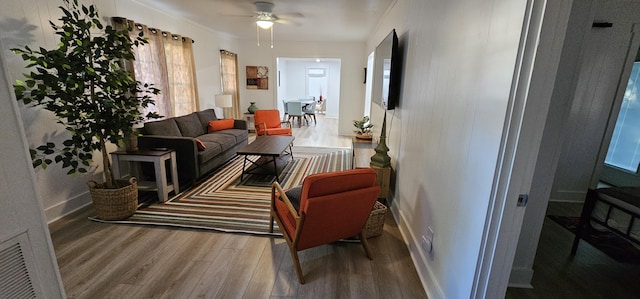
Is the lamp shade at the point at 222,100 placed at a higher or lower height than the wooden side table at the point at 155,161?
higher

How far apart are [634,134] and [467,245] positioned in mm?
4050

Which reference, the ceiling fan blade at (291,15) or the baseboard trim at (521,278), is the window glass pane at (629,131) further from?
the ceiling fan blade at (291,15)

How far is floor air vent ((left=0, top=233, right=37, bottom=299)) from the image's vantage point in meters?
1.09

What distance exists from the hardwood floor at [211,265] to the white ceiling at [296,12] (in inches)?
116

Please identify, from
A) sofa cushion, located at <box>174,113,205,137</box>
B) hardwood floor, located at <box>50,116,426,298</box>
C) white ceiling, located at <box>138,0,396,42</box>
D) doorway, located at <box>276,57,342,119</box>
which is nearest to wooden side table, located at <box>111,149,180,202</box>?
hardwood floor, located at <box>50,116,426,298</box>

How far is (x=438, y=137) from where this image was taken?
5.90 feet

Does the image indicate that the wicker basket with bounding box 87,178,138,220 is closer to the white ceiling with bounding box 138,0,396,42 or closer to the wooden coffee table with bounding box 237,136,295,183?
the wooden coffee table with bounding box 237,136,295,183

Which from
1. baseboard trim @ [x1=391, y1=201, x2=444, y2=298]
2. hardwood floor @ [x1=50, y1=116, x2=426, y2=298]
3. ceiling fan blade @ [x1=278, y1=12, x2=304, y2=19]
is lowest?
hardwood floor @ [x1=50, y1=116, x2=426, y2=298]

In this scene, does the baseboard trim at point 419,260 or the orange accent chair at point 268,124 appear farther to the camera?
the orange accent chair at point 268,124

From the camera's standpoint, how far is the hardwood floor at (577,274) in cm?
179

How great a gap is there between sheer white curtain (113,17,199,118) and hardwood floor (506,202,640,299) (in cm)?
468

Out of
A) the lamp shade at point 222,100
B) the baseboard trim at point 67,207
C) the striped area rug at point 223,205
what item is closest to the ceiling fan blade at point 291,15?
the lamp shade at point 222,100

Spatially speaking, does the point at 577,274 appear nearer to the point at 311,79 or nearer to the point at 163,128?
the point at 163,128

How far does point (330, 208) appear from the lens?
5.59 feet
